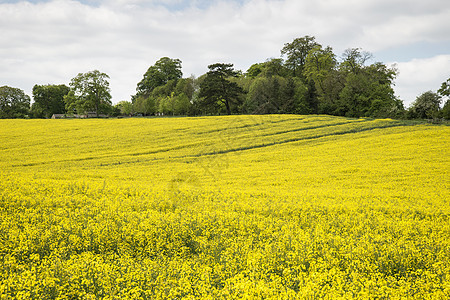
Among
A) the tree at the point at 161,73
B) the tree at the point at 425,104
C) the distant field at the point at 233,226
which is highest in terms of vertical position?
the tree at the point at 161,73

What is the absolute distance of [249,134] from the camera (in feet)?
123

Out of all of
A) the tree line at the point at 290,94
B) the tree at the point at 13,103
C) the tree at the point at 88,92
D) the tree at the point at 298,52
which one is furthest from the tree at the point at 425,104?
the tree at the point at 13,103

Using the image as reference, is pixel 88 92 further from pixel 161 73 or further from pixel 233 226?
pixel 233 226

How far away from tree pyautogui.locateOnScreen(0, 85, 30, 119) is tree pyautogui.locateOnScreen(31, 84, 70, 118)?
2.83 m

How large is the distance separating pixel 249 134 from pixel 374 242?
98.9 feet

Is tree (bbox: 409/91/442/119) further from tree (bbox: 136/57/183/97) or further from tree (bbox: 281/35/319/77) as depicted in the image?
tree (bbox: 136/57/183/97)

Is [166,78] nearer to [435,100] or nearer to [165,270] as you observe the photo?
[435,100]

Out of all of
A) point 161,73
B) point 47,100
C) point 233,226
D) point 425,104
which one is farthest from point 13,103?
point 425,104

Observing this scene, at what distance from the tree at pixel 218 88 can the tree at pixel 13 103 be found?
56702 millimetres

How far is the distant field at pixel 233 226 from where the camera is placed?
515 cm

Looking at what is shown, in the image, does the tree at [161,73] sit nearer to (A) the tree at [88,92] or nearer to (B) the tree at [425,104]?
(A) the tree at [88,92]

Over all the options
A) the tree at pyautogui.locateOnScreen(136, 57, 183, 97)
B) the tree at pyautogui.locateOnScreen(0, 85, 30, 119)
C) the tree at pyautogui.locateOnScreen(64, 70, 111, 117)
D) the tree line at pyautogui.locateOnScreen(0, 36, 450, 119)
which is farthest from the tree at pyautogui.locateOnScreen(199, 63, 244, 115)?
the tree at pyautogui.locateOnScreen(0, 85, 30, 119)

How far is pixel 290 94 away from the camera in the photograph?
217ft

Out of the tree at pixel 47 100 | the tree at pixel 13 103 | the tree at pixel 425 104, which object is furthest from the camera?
the tree at pixel 47 100
